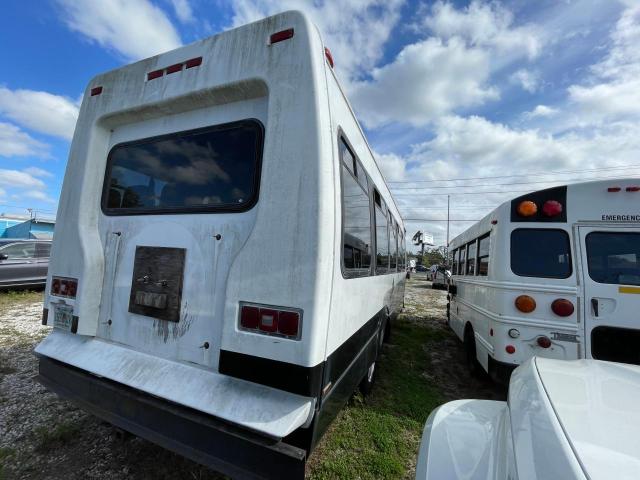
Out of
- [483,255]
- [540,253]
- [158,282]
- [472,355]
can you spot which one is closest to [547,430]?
[158,282]

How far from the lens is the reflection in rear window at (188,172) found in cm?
227

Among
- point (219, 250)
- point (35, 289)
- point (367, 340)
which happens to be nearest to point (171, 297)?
point (219, 250)

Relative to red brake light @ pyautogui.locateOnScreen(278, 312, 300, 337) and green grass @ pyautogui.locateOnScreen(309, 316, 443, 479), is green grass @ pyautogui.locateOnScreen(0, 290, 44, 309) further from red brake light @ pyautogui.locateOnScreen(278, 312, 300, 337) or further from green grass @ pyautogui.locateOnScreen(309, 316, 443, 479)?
red brake light @ pyautogui.locateOnScreen(278, 312, 300, 337)

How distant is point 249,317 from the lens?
6.25 ft

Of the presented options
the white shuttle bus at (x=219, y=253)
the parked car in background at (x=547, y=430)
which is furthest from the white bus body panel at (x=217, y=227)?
the parked car in background at (x=547, y=430)

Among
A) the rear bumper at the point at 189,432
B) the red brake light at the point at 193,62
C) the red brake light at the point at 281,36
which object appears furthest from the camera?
the red brake light at the point at 193,62

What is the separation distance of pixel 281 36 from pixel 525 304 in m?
3.74

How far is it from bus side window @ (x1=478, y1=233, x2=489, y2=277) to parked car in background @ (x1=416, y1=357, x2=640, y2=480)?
2.84 m

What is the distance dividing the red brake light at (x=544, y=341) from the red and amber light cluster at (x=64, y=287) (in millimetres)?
4739

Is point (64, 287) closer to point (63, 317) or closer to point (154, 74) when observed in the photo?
point (63, 317)

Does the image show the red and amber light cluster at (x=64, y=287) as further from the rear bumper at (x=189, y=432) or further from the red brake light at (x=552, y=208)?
the red brake light at (x=552, y=208)

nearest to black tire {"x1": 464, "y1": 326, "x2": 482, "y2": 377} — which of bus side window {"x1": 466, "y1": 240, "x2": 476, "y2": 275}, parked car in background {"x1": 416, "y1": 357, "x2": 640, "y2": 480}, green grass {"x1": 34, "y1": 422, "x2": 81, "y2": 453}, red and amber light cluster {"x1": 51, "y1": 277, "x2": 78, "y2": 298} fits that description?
bus side window {"x1": 466, "y1": 240, "x2": 476, "y2": 275}

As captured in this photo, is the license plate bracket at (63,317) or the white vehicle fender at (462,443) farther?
the license plate bracket at (63,317)

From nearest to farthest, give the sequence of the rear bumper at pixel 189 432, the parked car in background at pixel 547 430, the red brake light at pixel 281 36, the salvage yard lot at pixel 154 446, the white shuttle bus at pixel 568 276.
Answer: the parked car in background at pixel 547 430, the rear bumper at pixel 189 432, the red brake light at pixel 281 36, the salvage yard lot at pixel 154 446, the white shuttle bus at pixel 568 276
